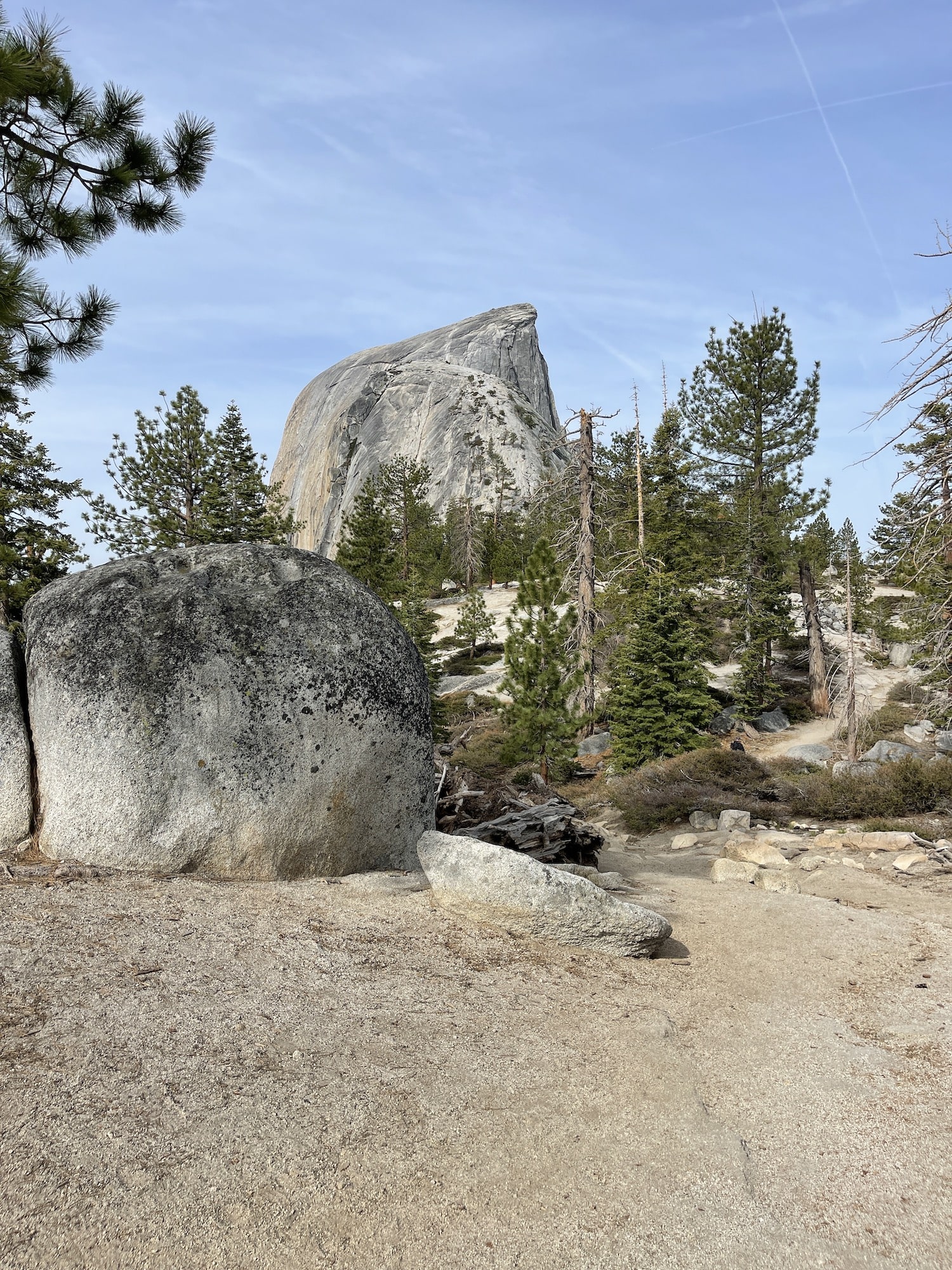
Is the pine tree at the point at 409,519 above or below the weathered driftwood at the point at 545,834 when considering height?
above

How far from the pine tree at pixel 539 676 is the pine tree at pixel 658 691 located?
192 cm

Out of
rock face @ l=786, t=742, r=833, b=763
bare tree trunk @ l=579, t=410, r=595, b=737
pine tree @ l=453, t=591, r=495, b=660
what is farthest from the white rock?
pine tree @ l=453, t=591, r=495, b=660

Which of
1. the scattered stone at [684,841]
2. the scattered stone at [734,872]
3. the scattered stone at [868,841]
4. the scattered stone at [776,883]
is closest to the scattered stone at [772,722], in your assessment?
the scattered stone at [684,841]

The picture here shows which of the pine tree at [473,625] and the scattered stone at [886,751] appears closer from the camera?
the scattered stone at [886,751]

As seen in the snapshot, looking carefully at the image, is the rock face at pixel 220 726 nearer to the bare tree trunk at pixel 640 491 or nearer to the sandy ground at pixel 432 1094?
the sandy ground at pixel 432 1094

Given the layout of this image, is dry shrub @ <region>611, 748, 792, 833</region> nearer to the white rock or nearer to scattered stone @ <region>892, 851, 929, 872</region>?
scattered stone @ <region>892, 851, 929, 872</region>

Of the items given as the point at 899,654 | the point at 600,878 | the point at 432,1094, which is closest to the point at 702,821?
the point at 600,878

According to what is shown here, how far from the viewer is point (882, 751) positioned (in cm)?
1795

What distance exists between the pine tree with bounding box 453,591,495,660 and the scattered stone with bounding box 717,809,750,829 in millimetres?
27516

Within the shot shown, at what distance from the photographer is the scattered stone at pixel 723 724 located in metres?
25.9

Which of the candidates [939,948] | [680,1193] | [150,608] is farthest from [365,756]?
[939,948]

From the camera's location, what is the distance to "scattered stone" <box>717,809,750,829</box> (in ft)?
38.3

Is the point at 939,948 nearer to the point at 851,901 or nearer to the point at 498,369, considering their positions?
the point at 851,901

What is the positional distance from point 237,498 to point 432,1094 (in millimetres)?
31922
